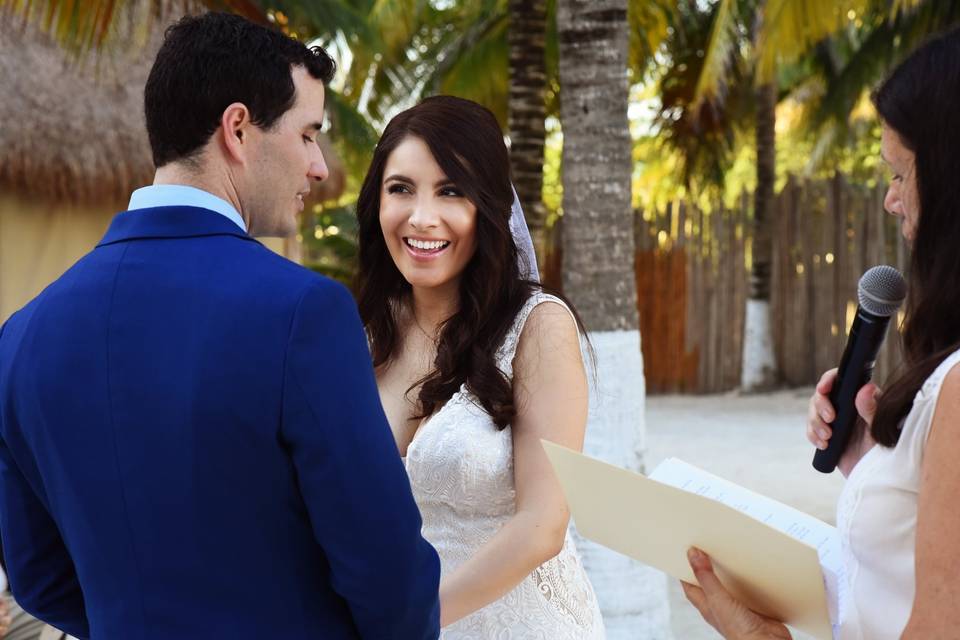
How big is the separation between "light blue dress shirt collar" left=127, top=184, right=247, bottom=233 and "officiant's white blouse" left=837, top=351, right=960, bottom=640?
1006mm

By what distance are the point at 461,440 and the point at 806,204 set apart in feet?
42.9

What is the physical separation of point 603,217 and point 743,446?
6625 mm

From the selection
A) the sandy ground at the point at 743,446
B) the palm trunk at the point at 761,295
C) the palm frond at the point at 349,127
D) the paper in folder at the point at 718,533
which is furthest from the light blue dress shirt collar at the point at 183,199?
the palm trunk at the point at 761,295

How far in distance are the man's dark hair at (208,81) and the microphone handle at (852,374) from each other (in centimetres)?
100

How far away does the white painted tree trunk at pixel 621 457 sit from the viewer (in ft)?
15.6

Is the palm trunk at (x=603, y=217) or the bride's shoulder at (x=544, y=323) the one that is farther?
the palm trunk at (x=603, y=217)

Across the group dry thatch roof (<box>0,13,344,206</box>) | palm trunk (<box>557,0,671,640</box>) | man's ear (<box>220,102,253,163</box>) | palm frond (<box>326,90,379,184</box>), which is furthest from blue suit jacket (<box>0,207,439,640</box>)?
palm frond (<box>326,90,379,184</box>)

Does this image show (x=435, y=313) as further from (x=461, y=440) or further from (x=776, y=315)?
(x=776, y=315)

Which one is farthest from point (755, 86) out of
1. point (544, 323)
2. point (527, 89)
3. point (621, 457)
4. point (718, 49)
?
point (544, 323)

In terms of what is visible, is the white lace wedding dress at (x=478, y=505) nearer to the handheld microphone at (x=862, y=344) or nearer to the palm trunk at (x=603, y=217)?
the handheld microphone at (x=862, y=344)

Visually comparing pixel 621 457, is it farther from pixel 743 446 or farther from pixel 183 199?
pixel 743 446

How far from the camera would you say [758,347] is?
48.6ft

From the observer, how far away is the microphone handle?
1900 millimetres

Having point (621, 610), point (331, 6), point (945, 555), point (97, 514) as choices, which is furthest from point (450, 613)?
point (331, 6)
